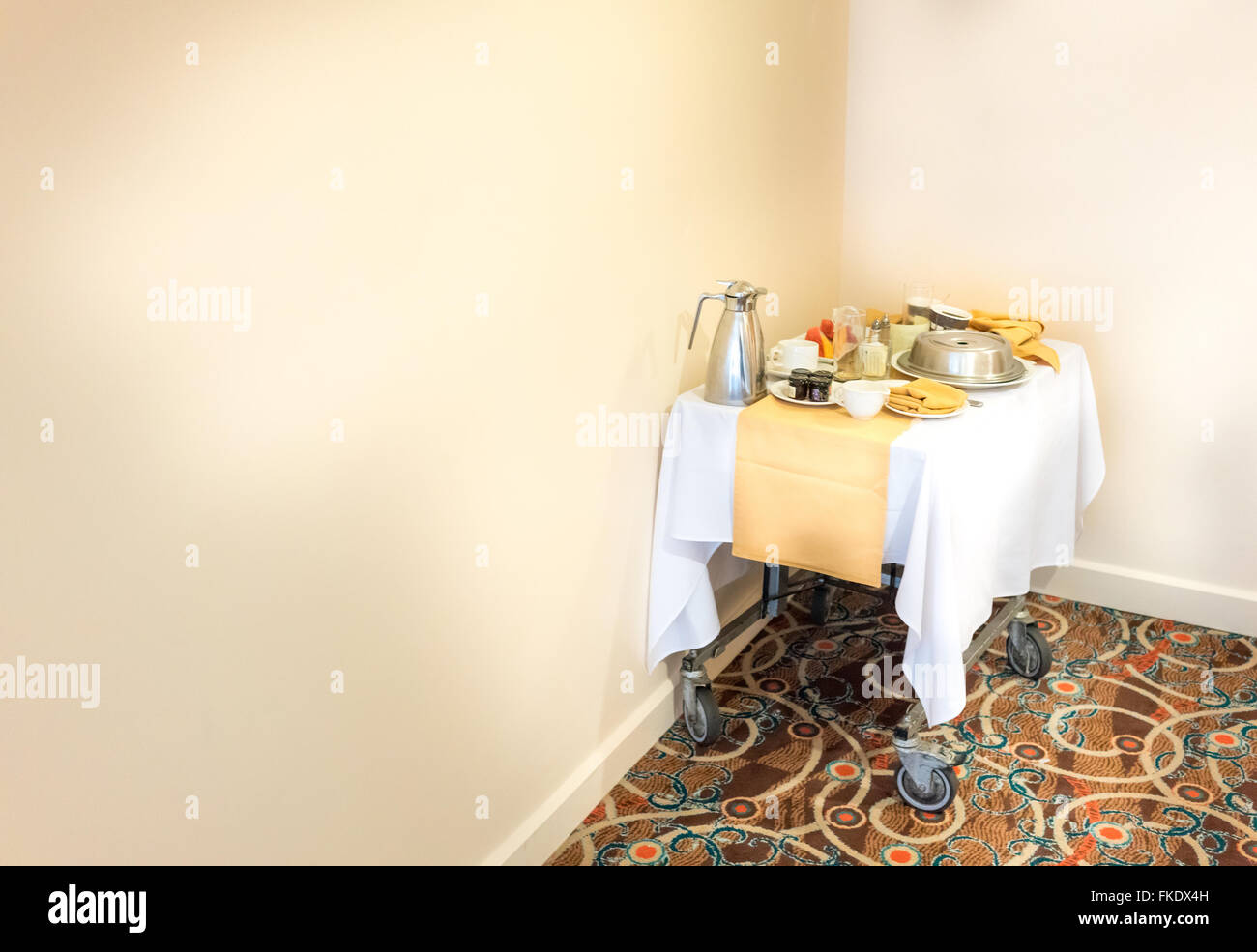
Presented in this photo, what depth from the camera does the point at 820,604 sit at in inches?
125

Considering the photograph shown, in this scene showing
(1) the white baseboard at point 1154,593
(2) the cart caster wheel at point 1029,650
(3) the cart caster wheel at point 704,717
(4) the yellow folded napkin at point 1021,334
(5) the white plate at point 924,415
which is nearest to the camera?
(5) the white plate at point 924,415

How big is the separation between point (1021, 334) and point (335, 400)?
1844 millimetres

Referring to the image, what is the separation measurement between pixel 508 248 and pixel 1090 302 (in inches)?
74.8

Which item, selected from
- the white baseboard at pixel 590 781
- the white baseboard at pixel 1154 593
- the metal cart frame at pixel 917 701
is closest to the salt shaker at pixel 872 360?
the metal cart frame at pixel 917 701

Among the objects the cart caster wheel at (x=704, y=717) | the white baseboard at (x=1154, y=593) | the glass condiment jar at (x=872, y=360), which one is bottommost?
the cart caster wheel at (x=704, y=717)

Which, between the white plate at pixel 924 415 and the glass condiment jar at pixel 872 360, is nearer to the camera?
the white plate at pixel 924 415

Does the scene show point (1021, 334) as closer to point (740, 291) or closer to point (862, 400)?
point (862, 400)

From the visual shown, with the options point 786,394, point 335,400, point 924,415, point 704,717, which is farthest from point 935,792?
point 335,400

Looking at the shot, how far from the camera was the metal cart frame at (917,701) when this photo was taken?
94.9 inches

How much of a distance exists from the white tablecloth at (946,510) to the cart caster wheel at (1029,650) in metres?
0.20

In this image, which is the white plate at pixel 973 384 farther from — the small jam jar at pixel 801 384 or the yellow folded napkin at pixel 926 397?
the small jam jar at pixel 801 384

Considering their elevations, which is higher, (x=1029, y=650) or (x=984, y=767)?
(x=1029, y=650)

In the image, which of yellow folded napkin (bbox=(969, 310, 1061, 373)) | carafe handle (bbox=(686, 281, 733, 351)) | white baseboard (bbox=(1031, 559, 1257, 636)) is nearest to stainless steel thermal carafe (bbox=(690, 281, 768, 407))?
carafe handle (bbox=(686, 281, 733, 351))
